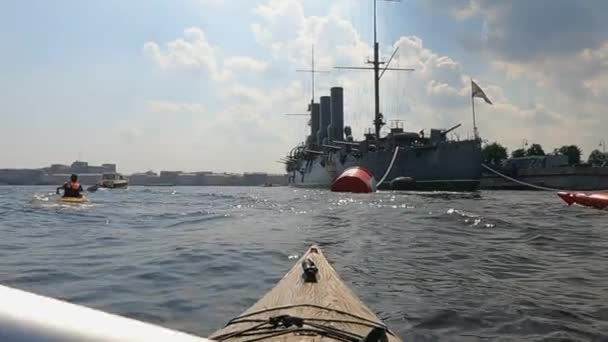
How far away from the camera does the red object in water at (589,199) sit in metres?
20.5

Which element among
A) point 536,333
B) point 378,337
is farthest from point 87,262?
point 378,337

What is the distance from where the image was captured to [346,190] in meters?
37.1

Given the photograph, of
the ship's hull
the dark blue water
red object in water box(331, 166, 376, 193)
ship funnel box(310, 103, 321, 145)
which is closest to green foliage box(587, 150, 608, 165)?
ship funnel box(310, 103, 321, 145)

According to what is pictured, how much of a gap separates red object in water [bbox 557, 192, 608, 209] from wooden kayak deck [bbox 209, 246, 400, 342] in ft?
63.2

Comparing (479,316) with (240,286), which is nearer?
(479,316)

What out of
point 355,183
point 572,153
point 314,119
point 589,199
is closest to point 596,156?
point 572,153

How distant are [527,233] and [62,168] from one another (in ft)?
597

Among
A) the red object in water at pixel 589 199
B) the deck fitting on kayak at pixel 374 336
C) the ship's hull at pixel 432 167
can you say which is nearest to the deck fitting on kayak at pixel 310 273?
the deck fitting on kayak at pixel 374 336

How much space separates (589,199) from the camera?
21453 millimetres

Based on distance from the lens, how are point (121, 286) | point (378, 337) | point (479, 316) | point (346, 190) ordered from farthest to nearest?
point (346, 190) < point (121, 286) < point (479, 316) < point (378, 337)

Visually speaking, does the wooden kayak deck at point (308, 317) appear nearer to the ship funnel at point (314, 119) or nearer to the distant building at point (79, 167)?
the ship funnel at point (314, 119)

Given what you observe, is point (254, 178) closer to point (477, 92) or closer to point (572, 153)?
point (572, 153)

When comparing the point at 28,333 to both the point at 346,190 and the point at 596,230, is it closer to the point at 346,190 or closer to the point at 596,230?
the point at 596,230

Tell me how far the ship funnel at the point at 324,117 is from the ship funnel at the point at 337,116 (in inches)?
148
